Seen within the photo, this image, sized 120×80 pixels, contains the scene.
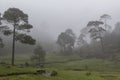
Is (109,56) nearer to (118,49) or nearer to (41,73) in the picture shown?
(118,49)

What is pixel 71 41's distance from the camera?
14738cm

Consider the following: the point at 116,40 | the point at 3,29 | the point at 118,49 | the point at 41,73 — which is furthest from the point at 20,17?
the point at 116,40

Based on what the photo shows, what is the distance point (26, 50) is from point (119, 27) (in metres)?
74.6

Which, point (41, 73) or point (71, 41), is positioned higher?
point (71, 41)

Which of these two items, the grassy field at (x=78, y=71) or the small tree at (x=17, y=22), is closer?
the grassy field at (x=78, y=71)

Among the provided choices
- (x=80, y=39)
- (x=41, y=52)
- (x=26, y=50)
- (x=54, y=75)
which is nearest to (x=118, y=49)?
(x=41, y=52)

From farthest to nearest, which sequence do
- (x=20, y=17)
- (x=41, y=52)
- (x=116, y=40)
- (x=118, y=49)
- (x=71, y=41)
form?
(x=71, y=41), (x=116, y=40), (x=118, y=49), (x=41, y=52), (x=20, y=17)

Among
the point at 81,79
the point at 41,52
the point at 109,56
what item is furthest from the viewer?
the point at 109,56

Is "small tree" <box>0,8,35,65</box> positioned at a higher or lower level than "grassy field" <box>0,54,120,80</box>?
higher

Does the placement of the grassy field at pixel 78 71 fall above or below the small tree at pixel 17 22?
below

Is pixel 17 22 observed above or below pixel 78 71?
above

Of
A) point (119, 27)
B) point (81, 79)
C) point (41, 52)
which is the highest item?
point (119, 27)

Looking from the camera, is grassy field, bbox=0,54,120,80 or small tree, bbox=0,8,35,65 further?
small tree, bbox=0,8,35,65

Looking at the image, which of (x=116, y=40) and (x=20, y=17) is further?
(x=116, y=40)
